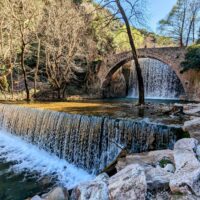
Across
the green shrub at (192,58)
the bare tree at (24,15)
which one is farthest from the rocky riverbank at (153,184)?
the green shrub at (192,58)

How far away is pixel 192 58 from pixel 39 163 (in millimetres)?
9525

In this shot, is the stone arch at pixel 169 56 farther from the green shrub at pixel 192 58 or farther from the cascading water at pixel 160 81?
the cascading water at pixel 160 81

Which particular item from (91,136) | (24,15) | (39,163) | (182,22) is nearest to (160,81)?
(182,22)

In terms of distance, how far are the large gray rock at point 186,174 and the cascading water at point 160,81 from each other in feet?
37.2

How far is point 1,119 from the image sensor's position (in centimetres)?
842

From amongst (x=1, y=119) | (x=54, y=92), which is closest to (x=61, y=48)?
(x=54, y=92)

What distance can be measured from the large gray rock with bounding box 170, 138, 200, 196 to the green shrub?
9.75m

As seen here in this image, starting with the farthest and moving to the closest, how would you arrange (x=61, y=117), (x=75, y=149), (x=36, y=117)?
(x=36, y=117)
(x=61, y=117)
(x=75, y=149)

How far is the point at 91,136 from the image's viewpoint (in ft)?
17.4

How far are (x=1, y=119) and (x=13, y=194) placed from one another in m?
4.87

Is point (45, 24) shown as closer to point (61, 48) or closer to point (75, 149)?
point (61, 48)

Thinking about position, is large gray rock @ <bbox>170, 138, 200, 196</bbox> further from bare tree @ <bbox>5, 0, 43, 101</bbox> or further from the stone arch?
the stone arch

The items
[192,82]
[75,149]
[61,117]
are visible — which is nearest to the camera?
[75,149]

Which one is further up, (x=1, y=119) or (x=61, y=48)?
(x=61, y=48)
